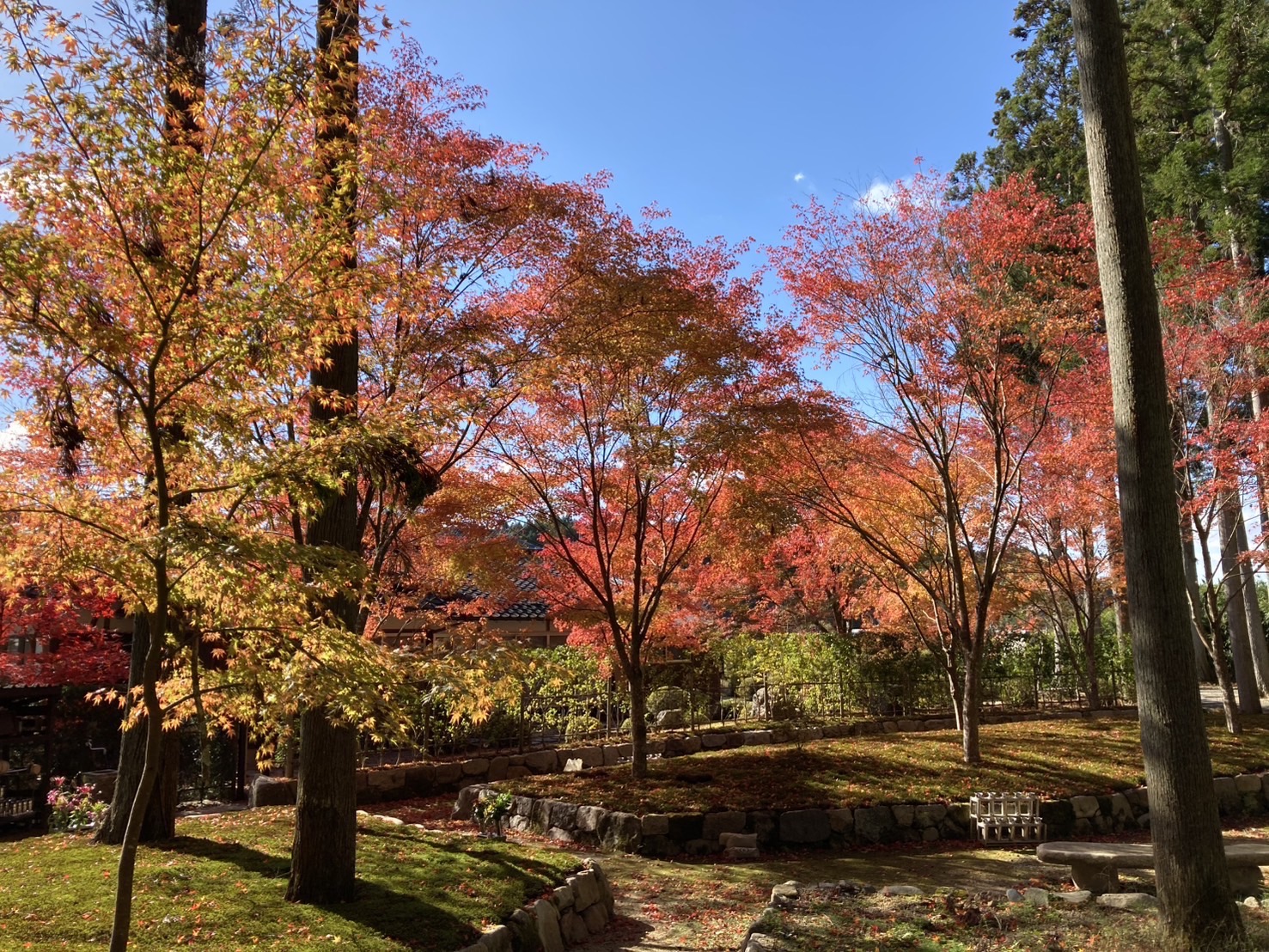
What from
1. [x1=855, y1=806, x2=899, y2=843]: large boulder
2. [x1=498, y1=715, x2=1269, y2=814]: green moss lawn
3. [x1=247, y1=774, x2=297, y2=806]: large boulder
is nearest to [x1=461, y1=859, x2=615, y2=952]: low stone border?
[x1=498, y1=715, x2=1269, y2=814]: green moss lawn

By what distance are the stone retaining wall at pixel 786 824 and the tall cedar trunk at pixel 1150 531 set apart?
5.13 m

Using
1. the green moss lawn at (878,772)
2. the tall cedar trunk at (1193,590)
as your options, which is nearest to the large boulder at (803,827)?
the green moss lawn at (878,772)

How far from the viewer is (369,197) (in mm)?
4801

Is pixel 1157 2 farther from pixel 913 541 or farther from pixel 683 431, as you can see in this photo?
pixel 683 431

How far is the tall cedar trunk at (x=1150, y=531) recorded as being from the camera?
460cm

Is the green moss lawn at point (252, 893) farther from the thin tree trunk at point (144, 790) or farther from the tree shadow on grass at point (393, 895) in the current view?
the thin tree trunk at point (144, 790)

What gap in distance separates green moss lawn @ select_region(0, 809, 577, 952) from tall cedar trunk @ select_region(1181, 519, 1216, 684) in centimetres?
1038

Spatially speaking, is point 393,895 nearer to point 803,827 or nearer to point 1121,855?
point 803,827

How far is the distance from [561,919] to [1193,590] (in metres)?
16.3

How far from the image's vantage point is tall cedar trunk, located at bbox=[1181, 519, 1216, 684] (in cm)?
1406

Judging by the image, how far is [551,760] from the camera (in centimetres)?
1377

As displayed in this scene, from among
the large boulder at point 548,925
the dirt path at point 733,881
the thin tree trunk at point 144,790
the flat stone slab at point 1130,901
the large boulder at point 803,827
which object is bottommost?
the dirt path at point 733,881

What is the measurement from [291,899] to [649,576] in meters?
8.54

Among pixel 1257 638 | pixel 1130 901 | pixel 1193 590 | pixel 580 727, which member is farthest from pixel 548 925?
pixel 1257 638
